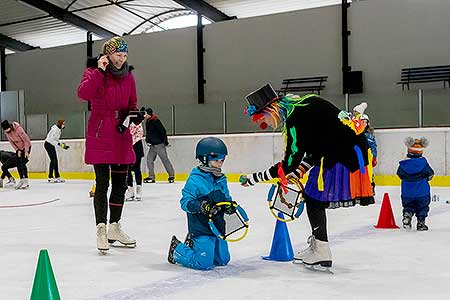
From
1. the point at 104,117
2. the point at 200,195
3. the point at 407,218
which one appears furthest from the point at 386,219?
the point at 104,117

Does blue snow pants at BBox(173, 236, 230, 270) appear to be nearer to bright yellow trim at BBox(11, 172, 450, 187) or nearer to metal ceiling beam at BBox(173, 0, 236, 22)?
bright yellow trim at BBox(11, 172, 450, 187)

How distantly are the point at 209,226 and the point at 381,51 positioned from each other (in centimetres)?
1335

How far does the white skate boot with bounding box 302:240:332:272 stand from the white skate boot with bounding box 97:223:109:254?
1.35 m

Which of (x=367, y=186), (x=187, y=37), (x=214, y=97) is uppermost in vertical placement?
(x=187, y=37)

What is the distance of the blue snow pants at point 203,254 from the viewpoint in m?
3.64

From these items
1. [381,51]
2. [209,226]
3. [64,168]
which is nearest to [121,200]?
[209,226]

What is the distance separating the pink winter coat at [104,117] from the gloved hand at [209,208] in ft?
3.19

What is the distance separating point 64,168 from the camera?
51.3ft

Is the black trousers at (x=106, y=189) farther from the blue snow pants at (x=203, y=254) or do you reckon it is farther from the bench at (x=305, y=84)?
the bench at (x=305, y=84)

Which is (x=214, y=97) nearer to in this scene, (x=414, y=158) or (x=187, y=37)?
(x=187, y=37)

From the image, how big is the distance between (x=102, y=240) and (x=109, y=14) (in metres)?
17.6

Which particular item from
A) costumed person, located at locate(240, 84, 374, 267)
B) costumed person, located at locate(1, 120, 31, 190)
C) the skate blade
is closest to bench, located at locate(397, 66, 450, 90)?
costumed person, located at locate(1, 120, 31, 190)

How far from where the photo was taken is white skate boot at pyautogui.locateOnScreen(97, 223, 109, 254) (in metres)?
4.18

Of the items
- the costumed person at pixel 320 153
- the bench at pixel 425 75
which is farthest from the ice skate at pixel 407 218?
the bench at pixel 425 75
